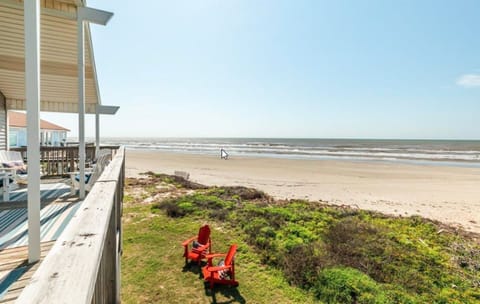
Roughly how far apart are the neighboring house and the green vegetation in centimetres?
753

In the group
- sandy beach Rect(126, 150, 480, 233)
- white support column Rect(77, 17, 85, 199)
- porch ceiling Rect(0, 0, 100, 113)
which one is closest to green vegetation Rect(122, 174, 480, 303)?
white support column Rect(77, 17, 85, 199)

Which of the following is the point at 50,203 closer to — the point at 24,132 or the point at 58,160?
the point at 58,160

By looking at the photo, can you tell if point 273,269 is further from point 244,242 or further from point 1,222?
point 1,222

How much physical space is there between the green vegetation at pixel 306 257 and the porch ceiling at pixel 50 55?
3888mm

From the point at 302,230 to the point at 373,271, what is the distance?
164 cm

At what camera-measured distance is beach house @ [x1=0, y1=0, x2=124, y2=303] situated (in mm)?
773

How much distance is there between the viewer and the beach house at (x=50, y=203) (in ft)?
2.54

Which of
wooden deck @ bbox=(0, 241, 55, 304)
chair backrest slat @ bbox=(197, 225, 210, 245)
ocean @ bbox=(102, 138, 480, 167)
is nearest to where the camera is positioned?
wooden deck @ bbox=(0, 241, 55, 304)

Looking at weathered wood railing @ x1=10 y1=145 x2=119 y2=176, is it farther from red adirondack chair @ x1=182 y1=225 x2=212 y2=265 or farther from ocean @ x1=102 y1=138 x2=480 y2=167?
ocean @ x1=102 y1=138 x2=480 y2=167

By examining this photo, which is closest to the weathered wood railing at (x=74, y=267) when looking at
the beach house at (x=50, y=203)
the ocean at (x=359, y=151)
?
the beach house at (x=50, y=203)

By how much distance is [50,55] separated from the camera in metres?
5.65

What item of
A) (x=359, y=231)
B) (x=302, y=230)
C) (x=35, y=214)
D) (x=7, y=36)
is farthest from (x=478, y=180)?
(x=7, y=36)

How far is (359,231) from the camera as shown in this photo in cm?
508

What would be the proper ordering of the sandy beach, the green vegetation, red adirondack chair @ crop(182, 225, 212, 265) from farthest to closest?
the sandy beach
red adirondack chair @ crop(182, 225, 212, 265)
the green vegetation
